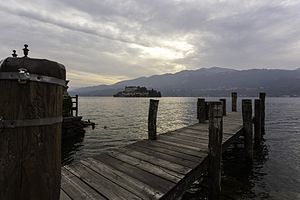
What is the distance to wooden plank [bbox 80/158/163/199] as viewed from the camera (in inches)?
179

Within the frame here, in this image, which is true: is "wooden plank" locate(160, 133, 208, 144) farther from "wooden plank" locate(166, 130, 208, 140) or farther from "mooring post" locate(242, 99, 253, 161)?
"mooring post" locate(242, 99, 253, 161)

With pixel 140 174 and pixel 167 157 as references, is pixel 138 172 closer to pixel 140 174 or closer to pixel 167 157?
pixel 140 174

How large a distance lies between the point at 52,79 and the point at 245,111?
37.0 feet

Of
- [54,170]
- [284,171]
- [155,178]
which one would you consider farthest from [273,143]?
[54,170]

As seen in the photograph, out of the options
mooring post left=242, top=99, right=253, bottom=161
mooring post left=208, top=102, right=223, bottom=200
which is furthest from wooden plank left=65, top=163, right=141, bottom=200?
mooring post left=242, top=99, right=253, bottom=161

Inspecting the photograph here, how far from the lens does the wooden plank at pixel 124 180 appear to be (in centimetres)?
454

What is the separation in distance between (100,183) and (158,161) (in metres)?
2.03

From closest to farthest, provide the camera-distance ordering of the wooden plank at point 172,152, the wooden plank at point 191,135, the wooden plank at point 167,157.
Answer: the wooden plank at point 167,157
the wooden plank at point 172,152
the wooden plank at point 191,135

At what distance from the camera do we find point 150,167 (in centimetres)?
602

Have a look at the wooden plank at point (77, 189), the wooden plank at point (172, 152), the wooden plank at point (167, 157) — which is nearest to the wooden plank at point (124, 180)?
the wooden plank at point (77, 189)

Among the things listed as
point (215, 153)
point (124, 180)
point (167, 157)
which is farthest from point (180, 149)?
point (124, 180)

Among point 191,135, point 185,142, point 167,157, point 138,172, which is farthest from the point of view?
point 191,135

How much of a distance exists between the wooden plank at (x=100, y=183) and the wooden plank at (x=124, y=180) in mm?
125

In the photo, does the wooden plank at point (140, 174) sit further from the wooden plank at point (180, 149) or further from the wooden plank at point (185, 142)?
the wooden plank at point (185, 142)
